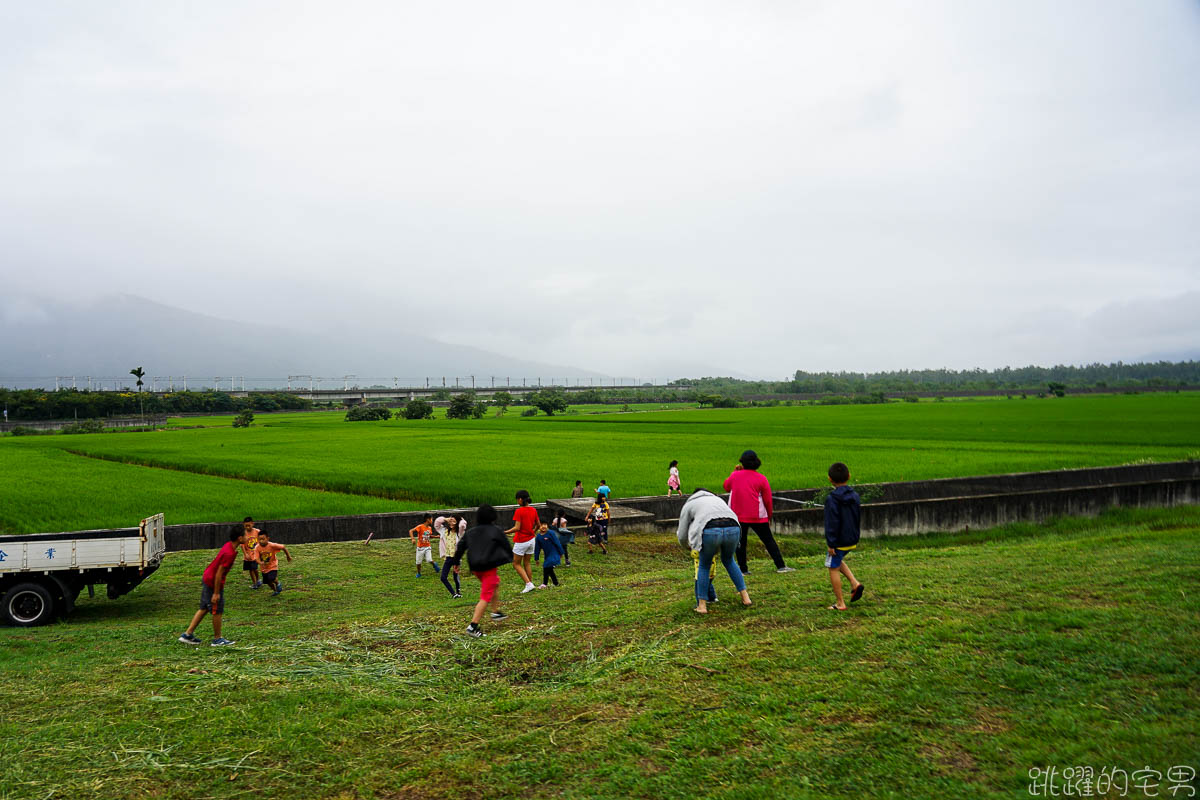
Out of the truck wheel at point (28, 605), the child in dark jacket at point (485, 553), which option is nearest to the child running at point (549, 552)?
the child in dark jacket at point (485, 553)

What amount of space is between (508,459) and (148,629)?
21879mm

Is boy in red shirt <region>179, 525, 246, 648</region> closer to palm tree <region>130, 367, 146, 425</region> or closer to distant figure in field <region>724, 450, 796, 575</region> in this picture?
distant figure in field <region>724, 450, 796, 575</region>

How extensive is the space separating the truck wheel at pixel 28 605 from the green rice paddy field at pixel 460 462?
7170mm

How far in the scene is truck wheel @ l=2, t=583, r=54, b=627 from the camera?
1075 cm

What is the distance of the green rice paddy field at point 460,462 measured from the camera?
21.0 meters

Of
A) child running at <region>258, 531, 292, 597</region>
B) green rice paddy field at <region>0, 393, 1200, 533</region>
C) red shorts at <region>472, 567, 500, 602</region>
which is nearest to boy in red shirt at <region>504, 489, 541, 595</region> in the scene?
red shorts at <region>472, 567, 500, 602</region>

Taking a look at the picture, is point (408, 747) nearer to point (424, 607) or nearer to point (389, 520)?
point (424, 607)

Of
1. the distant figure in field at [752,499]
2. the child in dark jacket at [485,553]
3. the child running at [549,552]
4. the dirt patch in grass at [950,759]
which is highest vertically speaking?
the distant figure in field at [752,499]

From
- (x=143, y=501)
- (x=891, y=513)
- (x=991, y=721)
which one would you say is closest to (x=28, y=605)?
(x=143, y=501)

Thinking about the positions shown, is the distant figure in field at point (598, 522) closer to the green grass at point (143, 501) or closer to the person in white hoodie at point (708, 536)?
the person in white hoodie at point (708, 536)

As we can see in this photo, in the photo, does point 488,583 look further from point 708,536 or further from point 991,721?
point 991,721

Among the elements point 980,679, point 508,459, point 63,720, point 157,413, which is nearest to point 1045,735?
point 980,679

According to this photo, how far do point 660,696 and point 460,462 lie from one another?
84.1ft

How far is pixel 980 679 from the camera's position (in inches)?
213
